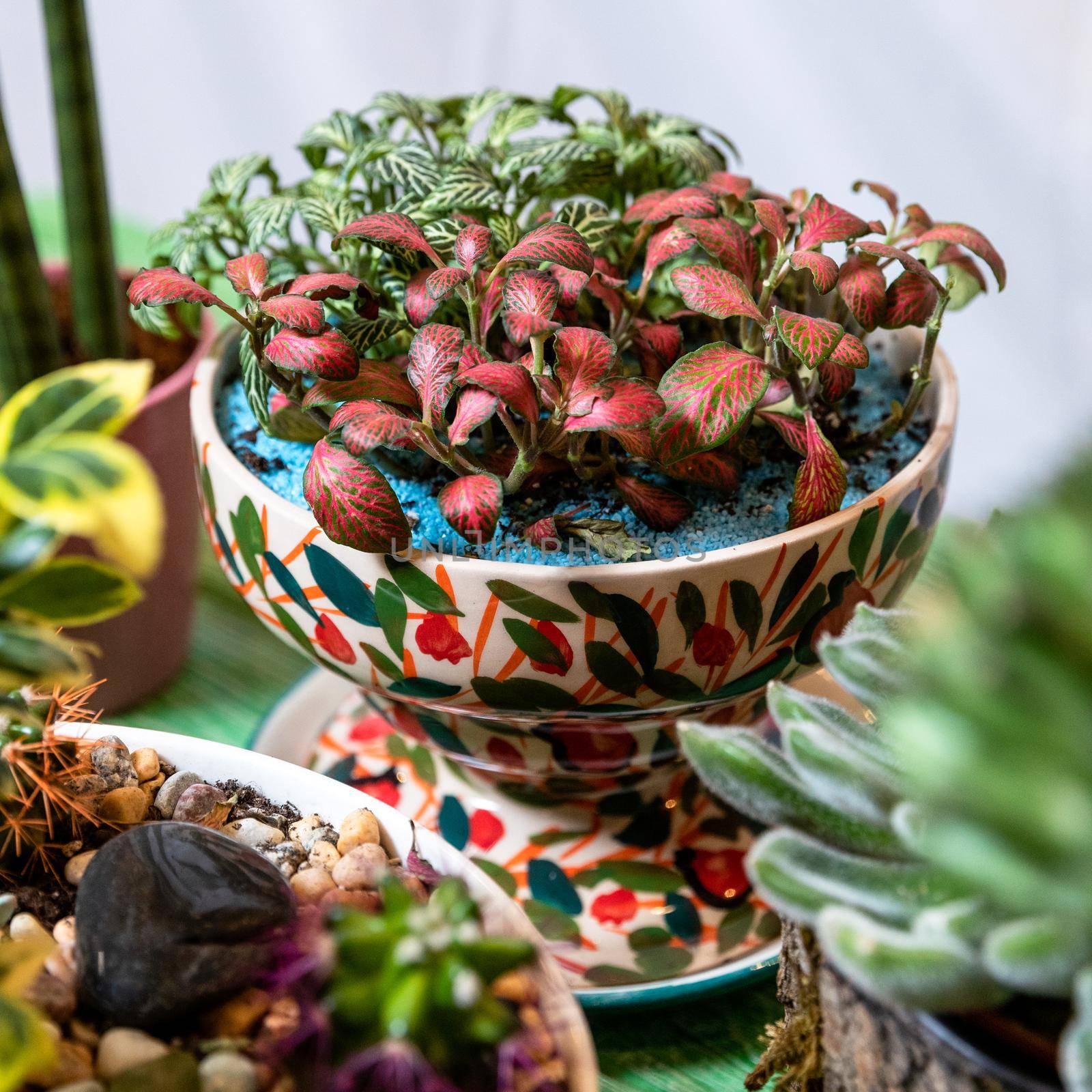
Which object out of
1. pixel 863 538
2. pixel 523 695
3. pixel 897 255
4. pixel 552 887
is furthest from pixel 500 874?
pixel 897 255

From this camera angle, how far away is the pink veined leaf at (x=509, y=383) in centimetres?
45

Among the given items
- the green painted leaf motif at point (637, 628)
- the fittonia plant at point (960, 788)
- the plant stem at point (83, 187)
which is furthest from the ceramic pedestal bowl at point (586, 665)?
the plant stem at point (83, 187)

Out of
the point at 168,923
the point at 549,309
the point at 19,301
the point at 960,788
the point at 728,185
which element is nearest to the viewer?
the point at 960,788

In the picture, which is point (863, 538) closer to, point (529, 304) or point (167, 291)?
point (529, 304)

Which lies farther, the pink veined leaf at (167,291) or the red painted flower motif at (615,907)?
the red painted flower motif at (615,907)

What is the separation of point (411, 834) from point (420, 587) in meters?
0.10

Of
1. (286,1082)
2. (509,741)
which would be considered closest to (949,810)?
(286,1082)

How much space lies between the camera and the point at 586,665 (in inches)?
19.1

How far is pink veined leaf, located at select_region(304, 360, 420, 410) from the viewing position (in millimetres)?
497

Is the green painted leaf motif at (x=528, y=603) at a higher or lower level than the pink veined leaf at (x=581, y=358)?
lower

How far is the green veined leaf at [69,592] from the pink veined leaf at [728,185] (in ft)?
1.16

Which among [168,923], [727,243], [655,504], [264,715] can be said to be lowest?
[264,715]

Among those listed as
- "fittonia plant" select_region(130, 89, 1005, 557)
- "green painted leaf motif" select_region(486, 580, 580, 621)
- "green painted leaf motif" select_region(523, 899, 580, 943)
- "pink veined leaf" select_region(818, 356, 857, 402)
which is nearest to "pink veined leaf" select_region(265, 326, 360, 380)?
"fittonia plant" select_region(130, 89, 1005, 557)

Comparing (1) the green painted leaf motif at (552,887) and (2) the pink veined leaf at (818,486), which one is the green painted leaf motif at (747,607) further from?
(1) the green painted leaf motif at (552,887)
